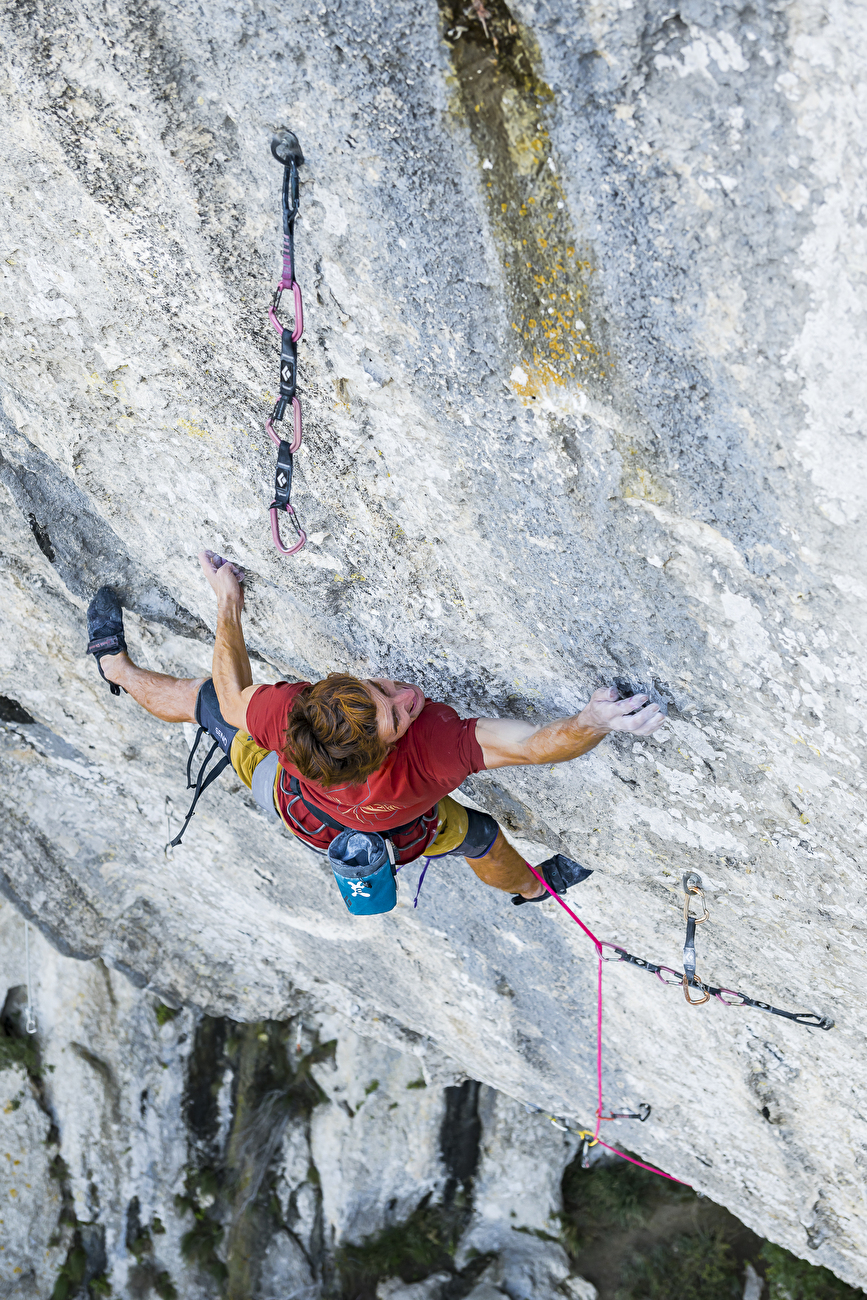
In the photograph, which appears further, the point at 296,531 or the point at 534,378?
the point at 296,531

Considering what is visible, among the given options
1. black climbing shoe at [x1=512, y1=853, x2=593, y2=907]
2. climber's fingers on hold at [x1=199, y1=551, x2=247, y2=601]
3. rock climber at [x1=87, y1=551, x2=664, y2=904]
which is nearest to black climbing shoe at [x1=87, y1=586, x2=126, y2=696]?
rock climber at [x1=87, y1=551, x2=664, y2=904]

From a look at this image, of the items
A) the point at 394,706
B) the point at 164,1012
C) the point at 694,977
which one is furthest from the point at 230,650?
the point at 164,1012

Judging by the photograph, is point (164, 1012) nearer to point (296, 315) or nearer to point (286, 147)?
point (296, 315)

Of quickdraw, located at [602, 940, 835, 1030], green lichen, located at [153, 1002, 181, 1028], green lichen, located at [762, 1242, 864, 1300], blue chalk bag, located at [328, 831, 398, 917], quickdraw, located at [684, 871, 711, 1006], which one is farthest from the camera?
green lichen, located at [762, 1242, 864, 1300]

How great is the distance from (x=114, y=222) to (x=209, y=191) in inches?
14.7

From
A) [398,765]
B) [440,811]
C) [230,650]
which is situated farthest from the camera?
[440,811]

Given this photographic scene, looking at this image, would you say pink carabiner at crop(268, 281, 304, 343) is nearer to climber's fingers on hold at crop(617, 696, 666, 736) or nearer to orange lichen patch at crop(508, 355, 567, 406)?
orange lichen patch at crop(508, 355, 567, 406)

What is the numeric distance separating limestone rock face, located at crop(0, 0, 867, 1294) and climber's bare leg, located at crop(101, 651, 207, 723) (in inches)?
10.4

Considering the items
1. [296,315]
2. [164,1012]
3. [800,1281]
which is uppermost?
[296,315]

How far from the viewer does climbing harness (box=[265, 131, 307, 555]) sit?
2.03 m

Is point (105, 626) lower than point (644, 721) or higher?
lower

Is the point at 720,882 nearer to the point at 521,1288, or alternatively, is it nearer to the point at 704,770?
the point at 704,770

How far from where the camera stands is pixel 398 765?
275 cm

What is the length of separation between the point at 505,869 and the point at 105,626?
211cm
